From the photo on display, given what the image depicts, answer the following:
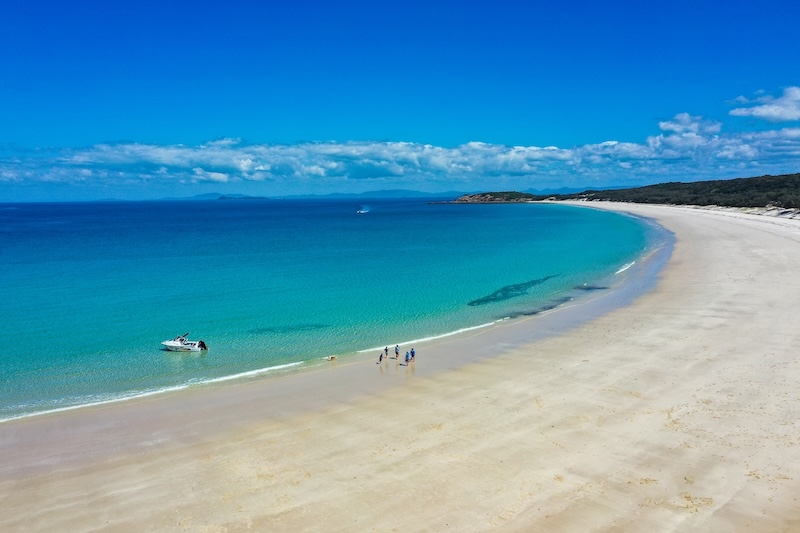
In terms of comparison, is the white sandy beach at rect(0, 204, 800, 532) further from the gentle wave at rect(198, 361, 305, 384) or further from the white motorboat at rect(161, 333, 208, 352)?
the white motorboat at rect(161, 333, 208, 352)

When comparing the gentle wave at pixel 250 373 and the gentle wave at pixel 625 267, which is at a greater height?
the gentle wave at pixel 625 267

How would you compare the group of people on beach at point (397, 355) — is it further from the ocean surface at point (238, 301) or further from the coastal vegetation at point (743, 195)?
the coastal vegetation at point (743, 195)

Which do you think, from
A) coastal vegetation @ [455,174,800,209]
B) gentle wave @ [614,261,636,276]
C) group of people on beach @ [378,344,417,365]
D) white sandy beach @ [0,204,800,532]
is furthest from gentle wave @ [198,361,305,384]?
coastal vegetation @ [455,174,800,209]

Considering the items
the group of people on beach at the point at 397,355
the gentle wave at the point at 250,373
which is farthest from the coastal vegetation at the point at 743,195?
the gentle wave at the point at 250,373

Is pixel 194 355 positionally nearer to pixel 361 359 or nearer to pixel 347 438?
pixel 361 359

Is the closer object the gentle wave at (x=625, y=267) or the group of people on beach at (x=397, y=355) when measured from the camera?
the group of people on beach at (x=397, y=355)

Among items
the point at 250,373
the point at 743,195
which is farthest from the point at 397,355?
the point at 743,195

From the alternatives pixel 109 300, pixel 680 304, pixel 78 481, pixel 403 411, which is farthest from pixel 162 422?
pixel 680 304
